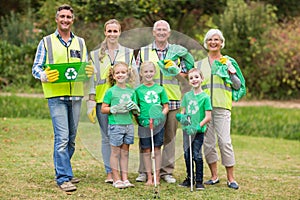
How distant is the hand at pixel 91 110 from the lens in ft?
19.3

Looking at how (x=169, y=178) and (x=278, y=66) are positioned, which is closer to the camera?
(x=169, y=178)

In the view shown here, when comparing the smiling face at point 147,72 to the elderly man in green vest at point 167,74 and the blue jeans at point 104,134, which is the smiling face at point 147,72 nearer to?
the elderly man in green vest at point 167,74

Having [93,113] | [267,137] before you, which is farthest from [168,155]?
[267,137]

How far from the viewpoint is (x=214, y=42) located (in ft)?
20.1

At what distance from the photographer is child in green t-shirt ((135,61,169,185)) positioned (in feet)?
19.2

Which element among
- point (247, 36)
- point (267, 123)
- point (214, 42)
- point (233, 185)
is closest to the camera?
point (214, 42)

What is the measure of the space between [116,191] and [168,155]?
70 cm

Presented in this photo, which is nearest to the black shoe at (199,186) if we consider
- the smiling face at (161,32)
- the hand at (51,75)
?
the smiling face at (161,32)

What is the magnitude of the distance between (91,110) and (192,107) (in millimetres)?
992

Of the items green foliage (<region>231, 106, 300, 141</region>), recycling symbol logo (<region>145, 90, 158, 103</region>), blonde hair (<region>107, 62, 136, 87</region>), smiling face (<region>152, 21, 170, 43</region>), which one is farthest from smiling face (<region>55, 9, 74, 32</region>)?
green foliage (<region>231, 106, 300, 141</region>)

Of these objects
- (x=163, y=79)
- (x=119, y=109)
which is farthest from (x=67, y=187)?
(x=163, y=79)

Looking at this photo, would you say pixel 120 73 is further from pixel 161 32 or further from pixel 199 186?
pixel 199 186

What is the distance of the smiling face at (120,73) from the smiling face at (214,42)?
0.95 meters

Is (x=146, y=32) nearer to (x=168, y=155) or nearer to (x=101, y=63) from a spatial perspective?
(x=101, y=63)
